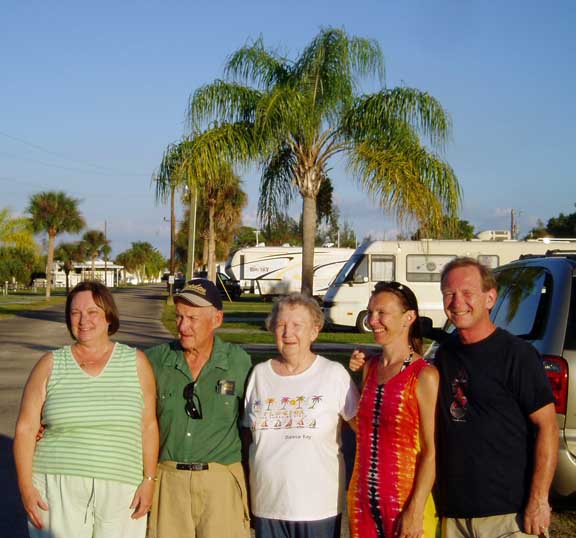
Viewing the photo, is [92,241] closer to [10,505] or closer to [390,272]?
[390,272]

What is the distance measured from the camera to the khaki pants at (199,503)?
12.2 feet

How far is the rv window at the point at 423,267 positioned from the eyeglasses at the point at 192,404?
20.5 metres

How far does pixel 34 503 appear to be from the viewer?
11.8ft

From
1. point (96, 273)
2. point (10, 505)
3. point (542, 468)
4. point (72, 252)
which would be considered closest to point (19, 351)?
point (10, 505)

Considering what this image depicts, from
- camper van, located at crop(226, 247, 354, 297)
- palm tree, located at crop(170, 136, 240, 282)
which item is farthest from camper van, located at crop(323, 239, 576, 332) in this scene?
camper van, located at crop(226, 247, 354, 297)

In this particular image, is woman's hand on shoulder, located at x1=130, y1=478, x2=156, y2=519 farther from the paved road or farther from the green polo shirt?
the paved road

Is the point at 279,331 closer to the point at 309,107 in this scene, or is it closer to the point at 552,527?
the point at 552,527

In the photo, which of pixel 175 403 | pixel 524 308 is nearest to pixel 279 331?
pixel 175 403

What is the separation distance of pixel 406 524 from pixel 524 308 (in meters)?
2.49

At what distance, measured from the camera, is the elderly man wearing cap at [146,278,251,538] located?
373 centimetres

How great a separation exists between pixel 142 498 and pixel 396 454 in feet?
3.89

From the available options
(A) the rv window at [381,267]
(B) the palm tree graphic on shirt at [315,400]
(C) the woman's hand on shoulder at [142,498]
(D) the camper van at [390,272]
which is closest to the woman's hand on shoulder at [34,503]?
(C) the woman's hand on shoulder at [142,498]

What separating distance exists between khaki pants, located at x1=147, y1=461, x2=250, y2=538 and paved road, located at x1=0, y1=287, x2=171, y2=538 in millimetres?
2359

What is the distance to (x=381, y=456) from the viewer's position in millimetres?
3400
